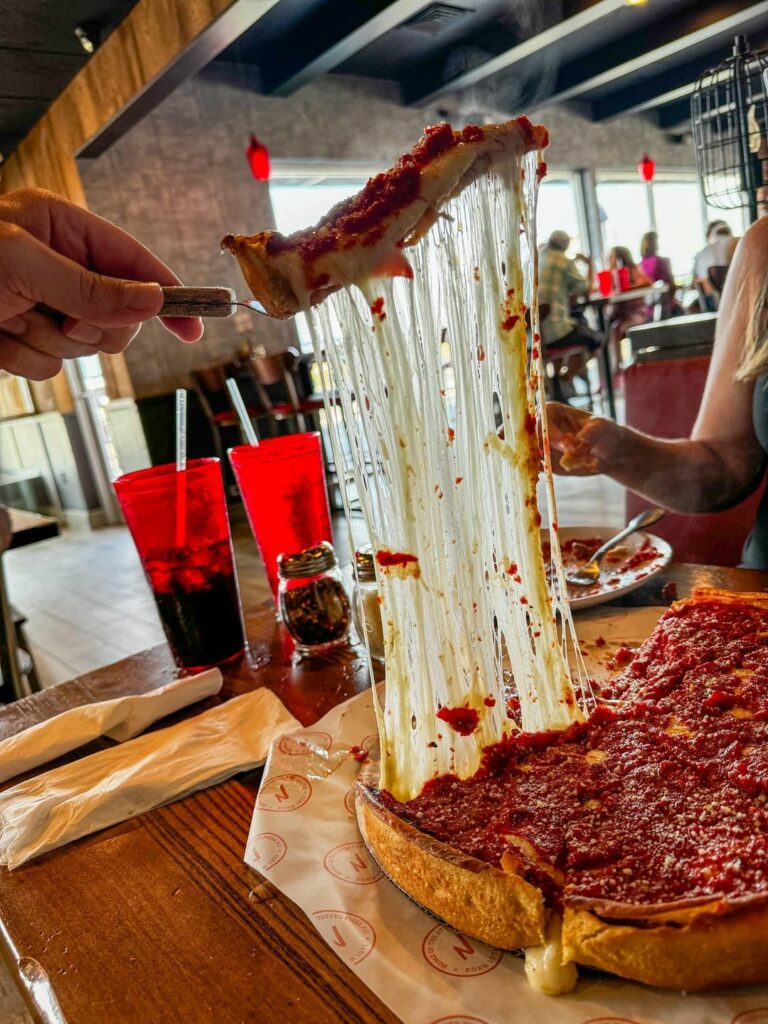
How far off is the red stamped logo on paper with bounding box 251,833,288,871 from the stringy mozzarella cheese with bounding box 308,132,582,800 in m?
0.14

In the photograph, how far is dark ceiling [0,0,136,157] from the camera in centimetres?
501

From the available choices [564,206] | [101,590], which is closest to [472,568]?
[101,590]

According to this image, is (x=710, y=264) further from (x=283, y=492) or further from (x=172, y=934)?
(x=172, y=934)

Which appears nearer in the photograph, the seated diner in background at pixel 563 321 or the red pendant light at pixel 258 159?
the red pendant light at pixel 258 159

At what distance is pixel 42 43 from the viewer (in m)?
5.47

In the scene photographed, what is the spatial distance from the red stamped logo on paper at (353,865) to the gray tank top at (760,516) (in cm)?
118

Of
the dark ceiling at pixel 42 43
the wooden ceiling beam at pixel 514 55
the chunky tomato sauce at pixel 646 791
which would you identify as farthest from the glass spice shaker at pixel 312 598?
the wooden ceiling beam at pixel 514 55

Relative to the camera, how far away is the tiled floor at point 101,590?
4191 mm

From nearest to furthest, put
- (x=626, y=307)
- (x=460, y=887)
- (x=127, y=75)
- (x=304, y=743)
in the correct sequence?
(x=460, y=887) → (x=304, y=743) → (x=127, y=75) → (x=626, y=307)

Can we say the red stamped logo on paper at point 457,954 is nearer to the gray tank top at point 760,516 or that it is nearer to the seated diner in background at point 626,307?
the gray tank top at point 760,516

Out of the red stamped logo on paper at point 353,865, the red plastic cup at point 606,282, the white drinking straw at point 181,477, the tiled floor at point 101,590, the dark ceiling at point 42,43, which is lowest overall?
the tiled floor at point 101,590

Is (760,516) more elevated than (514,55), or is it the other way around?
(514,55)

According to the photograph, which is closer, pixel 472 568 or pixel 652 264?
pixel 472 568

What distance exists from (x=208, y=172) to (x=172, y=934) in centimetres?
812
